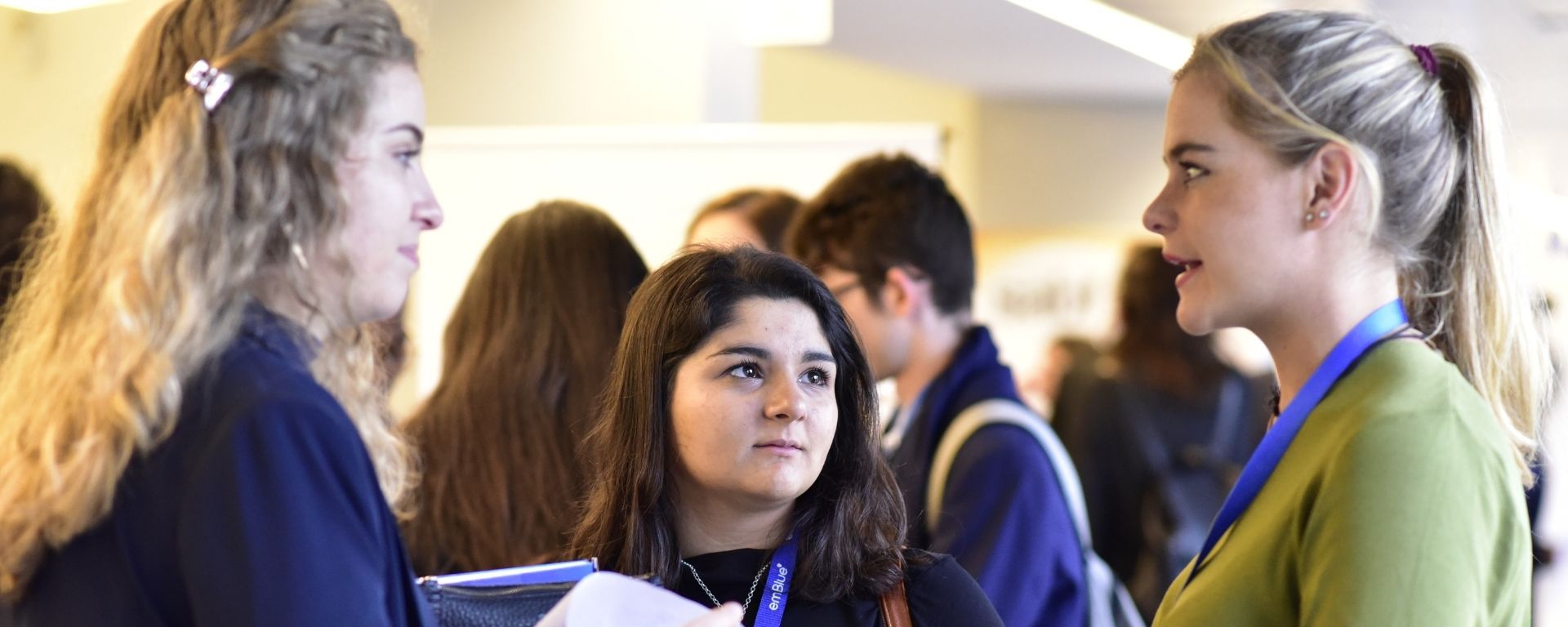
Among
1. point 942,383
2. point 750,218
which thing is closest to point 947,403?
point 942,383

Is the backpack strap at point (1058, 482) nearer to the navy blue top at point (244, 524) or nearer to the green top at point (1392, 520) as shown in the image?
the green top at point (1392, 520)

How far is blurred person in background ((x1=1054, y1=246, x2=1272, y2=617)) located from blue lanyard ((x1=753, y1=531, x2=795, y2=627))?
348 centimetres

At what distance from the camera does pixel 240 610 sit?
1138 millimetres

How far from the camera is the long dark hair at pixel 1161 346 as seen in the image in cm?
514

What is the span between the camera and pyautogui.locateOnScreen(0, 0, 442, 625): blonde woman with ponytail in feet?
3.78

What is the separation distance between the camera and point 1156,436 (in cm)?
510

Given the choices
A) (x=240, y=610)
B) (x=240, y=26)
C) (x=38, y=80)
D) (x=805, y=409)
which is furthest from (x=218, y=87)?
(x=38, y=80)

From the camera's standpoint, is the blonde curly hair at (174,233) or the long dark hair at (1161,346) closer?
the blonde curly hair at (174,233)

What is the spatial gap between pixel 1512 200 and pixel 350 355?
132 cm

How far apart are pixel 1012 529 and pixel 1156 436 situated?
2.71m

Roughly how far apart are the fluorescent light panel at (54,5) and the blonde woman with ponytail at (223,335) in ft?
8.67

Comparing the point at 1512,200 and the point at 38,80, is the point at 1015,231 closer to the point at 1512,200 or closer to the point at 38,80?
the point at 38,80

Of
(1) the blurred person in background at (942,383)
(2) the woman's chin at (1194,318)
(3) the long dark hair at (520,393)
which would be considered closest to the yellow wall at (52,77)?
(3) the long dark hair at (520,393)

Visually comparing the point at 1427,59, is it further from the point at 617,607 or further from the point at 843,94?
the point at 843,94
